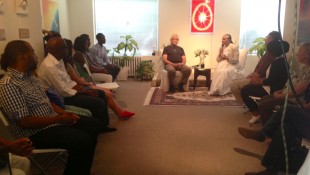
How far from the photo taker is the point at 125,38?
24.2ft

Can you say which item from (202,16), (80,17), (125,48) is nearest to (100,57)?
(125,48)

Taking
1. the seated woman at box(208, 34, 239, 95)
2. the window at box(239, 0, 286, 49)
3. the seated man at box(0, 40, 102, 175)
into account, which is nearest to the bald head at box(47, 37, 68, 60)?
the seated man at box(0, 40, 102, 175)

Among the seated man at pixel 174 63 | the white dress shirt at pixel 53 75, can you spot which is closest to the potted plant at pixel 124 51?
the seated man at pixel 174 63

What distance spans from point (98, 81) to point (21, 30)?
207 centimetres

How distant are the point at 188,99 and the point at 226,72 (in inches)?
39.6

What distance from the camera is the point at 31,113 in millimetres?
2066

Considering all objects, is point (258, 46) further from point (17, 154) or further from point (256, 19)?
point (17, 154)

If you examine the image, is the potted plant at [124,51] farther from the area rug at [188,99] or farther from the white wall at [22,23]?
the white wall at [22,23]

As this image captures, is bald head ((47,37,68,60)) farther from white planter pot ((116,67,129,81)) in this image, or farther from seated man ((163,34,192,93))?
white planter pot ((116,67,129,81))

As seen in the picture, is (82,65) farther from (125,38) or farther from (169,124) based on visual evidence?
(125,38)

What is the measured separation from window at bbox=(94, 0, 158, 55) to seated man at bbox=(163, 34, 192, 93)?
58.7 inches

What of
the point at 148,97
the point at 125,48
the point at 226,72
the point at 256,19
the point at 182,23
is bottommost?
the point at 148,97

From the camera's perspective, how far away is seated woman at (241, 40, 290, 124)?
3357 millimetres

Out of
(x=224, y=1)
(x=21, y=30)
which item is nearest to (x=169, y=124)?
(x=21, y=30)
